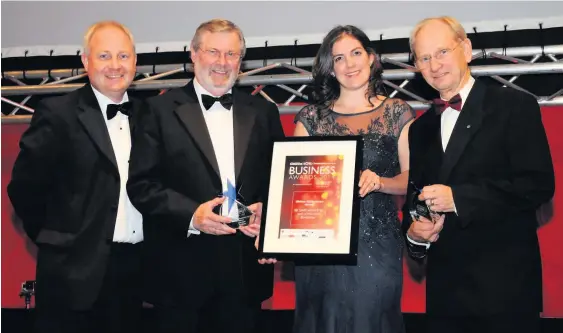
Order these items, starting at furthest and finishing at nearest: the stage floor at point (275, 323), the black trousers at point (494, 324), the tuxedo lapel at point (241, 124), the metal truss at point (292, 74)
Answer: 1. the stage floor at point (275, 323)
2. the metal truss at point (292, 74)
3. the tuxedo lapel at point (241, 124)
4. the black trousers at point (494, 324)

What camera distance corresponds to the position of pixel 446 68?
358cm

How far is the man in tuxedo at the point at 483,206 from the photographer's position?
10.7ft

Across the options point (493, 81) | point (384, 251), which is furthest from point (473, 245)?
point (493, 81)

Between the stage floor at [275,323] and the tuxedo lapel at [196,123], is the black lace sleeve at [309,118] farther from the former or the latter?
A: the stage floor at [275,323]

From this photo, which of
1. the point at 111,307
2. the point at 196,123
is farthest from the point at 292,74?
the point at 111,307

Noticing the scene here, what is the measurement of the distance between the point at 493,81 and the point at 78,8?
3.44m

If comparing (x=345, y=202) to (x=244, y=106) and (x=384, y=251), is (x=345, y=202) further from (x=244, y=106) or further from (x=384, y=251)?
(x=244, y=106)

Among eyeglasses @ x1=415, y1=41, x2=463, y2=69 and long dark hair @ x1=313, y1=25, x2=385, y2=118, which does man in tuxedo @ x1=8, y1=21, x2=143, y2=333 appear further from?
eyeglasses @ x1=415, y1=41, x2=463, y2=69

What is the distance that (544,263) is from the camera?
6.20m

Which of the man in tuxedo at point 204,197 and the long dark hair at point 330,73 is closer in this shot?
the man in tuxedo at point 204,197

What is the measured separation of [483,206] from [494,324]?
1.71 feet

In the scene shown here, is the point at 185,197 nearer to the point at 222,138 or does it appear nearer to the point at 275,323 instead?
the point at 222,138

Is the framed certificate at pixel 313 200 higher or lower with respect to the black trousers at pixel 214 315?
higher

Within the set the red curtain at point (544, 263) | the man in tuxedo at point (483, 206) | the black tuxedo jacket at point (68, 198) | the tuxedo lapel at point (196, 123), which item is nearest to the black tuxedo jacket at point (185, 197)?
the tuxedo lapel at point (196, 123)
